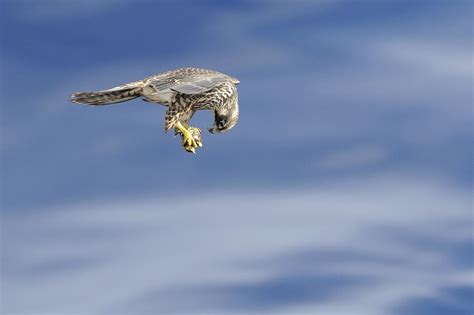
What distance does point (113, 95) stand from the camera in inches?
1357

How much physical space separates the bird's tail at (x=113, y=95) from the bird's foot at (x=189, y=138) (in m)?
1.96

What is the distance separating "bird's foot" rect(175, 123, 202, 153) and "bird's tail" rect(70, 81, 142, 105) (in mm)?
1958

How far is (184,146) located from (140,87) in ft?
8.65

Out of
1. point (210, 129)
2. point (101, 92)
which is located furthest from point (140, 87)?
point (210, 129)

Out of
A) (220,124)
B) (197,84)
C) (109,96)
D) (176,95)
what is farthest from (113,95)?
(220,124)

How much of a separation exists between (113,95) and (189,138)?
10.2ft

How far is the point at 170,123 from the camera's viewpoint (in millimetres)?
34156

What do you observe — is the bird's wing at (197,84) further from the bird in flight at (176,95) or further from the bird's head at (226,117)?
the bird's head at (226,117)

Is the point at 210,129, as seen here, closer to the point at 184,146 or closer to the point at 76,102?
the point at 184,146

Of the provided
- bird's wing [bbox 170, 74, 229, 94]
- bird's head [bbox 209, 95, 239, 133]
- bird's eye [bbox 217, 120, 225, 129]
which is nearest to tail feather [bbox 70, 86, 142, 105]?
bird's wing [bbox 170, 74, 229, 94]

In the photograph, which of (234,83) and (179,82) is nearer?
(179,82)

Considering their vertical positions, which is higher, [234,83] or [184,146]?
[234,83]

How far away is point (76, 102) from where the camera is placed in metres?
34.8

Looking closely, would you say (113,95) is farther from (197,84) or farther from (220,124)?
(220,124)
